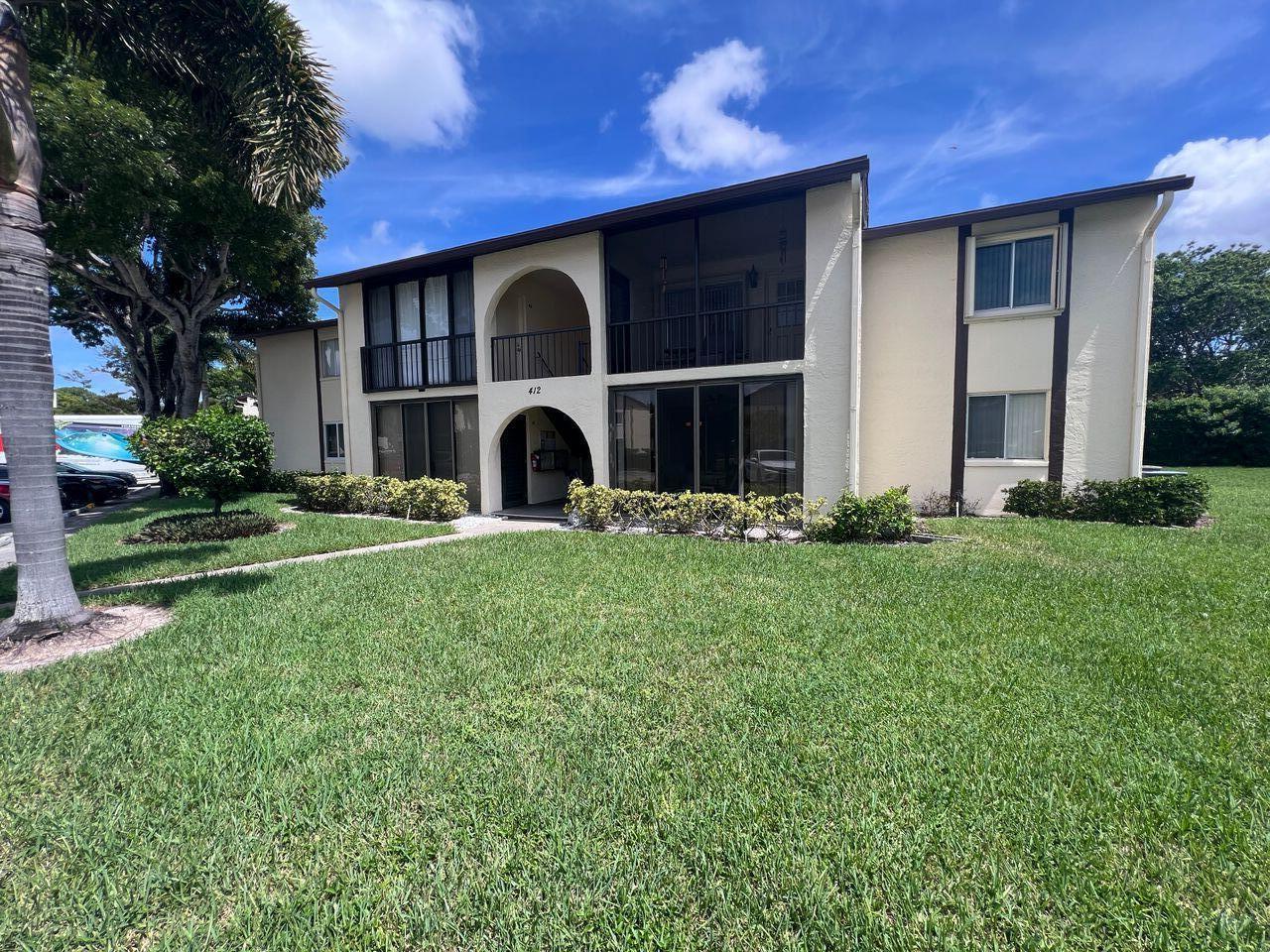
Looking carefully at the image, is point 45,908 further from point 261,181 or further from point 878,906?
point 261,181

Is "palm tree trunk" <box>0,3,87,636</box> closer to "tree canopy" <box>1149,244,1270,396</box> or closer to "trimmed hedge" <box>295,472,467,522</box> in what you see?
"trimmed hedge" <box>295,472,467,522</box>

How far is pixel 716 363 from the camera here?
35.4 ft

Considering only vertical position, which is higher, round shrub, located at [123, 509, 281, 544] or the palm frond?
the palm frond

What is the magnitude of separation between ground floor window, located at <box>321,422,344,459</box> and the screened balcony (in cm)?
1119

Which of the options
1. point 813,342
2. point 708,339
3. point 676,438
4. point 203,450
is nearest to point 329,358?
point 203,450

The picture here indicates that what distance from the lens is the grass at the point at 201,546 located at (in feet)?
25.4

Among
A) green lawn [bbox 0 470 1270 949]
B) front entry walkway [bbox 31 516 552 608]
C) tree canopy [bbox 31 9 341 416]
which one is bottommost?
green lawn [bbox 0 470 1270 949]

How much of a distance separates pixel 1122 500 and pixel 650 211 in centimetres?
1013

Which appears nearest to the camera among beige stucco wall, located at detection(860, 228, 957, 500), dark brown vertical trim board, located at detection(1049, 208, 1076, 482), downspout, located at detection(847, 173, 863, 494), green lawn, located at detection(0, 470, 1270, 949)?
green lawn, located at detection(0, 470, 1270, 949)

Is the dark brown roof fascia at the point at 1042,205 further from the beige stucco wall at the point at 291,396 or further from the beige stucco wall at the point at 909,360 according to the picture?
the beige stucco wall at the point at 291,396

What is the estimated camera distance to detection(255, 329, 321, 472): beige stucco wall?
18375mm

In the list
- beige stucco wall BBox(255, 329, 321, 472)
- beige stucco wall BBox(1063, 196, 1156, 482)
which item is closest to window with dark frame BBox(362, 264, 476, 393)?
beige stucco wall BBox(255, 329, 321, 472)

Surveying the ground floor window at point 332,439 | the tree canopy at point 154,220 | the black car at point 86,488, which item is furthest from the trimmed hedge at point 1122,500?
the black car at point 86,488

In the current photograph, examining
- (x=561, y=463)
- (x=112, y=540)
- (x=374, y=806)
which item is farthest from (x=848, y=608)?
(x=112, y=540)
